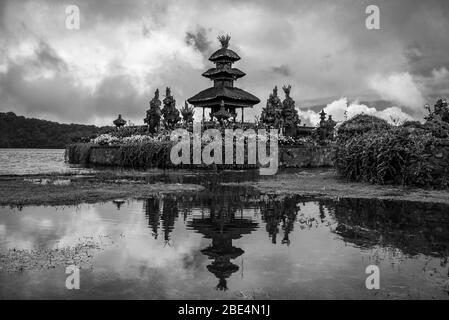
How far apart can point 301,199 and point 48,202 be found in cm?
665

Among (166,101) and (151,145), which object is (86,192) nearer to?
(151,145)

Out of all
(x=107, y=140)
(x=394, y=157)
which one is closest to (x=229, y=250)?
(x=394, y=157)

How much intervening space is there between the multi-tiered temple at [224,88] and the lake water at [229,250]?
115 feet

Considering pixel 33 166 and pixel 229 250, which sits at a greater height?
pixel 33 166

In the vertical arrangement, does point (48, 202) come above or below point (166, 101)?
below

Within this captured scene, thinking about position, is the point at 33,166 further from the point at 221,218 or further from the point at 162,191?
the point at 221,218

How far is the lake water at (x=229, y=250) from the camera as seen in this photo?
446 centimetres

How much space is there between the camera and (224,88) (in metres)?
45.4

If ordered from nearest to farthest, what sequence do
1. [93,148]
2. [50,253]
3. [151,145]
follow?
[50,253]
[151,145]
[93,148]

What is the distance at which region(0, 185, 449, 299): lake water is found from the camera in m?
4.46

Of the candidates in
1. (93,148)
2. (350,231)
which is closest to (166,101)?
(93,148)

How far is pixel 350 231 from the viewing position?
7.50 meters

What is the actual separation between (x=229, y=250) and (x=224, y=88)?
40.3 metres

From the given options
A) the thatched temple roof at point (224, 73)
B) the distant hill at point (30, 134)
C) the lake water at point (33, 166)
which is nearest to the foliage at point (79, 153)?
the lake water at point (33, 166)
